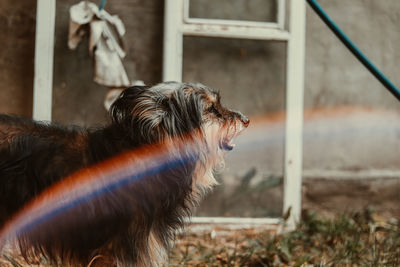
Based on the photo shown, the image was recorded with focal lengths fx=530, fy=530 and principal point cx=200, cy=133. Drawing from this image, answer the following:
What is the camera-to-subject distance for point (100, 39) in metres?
4.11

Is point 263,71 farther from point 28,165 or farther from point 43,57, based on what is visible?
point 28,165

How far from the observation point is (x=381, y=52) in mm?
4844

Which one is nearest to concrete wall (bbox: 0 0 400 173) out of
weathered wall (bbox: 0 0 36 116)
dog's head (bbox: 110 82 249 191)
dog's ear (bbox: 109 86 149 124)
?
weathered wall (bbox: 0 0 36 116)

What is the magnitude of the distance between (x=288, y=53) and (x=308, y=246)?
1608 mm

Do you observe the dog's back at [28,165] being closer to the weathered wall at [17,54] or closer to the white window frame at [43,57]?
the white window frame at [43,57]

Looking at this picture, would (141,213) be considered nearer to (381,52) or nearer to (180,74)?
(180,74)

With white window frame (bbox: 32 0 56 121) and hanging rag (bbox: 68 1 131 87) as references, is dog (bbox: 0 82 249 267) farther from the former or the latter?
white window frame (bbox: 32 0 56 121)

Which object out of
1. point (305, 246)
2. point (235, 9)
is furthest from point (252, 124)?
point (305, 246)

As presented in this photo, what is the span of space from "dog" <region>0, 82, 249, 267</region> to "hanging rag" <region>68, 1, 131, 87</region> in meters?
1.38

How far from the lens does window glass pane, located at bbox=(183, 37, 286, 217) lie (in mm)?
4480

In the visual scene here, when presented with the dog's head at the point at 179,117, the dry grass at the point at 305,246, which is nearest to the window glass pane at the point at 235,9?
the dog's head at the point at 179,117

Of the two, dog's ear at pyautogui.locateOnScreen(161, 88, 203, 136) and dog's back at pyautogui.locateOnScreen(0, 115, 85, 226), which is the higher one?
dog's ear at pyautogui.locateOnScreen(161, 88, 203, 136)

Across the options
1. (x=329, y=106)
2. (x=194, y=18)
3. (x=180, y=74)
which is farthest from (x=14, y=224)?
(x=329, y=106)

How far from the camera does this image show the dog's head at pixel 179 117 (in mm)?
2615
